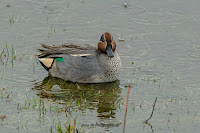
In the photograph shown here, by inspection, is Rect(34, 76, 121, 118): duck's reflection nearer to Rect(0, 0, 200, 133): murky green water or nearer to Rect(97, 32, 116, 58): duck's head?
Rect(0, 0, 200, 133): murky green water

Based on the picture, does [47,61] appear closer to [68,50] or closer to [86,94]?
[68,50]

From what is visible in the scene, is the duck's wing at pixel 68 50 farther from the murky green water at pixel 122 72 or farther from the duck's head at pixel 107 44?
the murky green water at pixel 122 72

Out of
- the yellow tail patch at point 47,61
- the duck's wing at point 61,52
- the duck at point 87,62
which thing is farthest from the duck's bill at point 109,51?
the yellow tail patch at point 47,61

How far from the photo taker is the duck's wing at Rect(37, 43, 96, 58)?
32.0 feet

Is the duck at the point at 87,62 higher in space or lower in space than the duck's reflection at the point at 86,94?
higher

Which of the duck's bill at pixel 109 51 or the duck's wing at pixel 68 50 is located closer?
the duck's bill at pixel 109 51

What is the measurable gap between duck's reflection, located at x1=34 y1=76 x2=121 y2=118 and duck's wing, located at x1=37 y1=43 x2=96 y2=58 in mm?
487

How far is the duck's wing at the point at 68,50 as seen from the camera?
975 centimetres

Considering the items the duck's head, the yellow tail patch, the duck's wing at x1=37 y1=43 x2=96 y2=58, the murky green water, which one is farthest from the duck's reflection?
the duck's head

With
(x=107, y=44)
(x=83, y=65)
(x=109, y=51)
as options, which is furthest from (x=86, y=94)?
(x=107, y=44)

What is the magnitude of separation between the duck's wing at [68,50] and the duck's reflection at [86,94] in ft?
1.60

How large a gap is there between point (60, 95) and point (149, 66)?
2.23 meters

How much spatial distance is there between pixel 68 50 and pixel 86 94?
1197 mm

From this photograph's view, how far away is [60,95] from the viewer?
901cm
